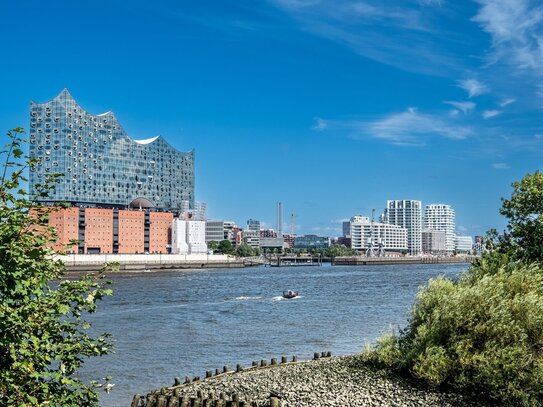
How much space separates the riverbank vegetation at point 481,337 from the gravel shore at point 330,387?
2.16ft

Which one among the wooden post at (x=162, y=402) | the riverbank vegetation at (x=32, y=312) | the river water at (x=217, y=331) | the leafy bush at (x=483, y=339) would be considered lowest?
the river water at (x=217, y=331)

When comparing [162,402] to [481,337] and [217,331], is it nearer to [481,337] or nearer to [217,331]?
[481,337]

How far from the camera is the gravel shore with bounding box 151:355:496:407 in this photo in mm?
20188

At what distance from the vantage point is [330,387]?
22266 millimetres

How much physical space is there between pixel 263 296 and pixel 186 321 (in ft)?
106

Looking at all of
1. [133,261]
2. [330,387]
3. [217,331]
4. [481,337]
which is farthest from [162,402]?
[133,261]

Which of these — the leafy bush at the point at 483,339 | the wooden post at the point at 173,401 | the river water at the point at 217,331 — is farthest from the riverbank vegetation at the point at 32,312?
the river water at the point at 217,331

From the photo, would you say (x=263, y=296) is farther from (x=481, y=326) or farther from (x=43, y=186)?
(x=43, y=186)

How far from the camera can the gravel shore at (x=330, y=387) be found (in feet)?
66.2

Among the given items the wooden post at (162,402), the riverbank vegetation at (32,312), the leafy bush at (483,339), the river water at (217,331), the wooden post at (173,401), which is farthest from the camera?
the river water at (217,331)

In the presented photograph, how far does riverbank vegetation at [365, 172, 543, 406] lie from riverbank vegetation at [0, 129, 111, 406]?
14831 millimetres

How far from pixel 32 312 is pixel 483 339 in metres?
17.1

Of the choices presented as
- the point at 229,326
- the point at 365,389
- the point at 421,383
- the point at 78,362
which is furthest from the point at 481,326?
the point at 229,326

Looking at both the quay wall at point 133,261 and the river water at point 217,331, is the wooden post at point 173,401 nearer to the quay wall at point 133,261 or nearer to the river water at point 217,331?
the river water at point 217,331
